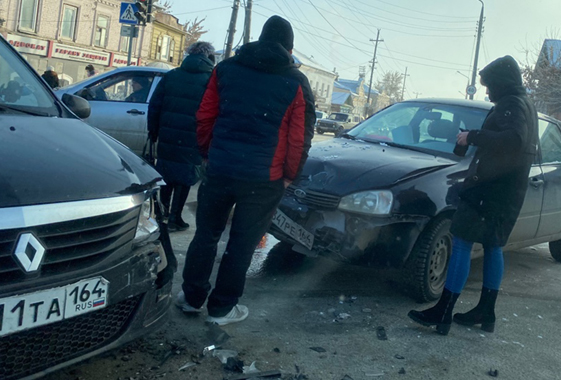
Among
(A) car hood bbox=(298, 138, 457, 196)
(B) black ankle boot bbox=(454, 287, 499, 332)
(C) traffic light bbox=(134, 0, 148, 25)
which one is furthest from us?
(C) traffic light bbox=(134, 0, 148, 25)

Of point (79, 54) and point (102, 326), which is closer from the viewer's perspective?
point (102, 326)

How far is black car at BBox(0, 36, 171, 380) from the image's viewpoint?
6.89 feet

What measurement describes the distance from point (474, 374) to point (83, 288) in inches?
87.2

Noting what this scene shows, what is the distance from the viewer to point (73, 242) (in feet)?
7.45

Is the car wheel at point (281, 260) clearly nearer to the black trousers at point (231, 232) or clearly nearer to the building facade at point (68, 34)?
the black trousers at point (231, 232)

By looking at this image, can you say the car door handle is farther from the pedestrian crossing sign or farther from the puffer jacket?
the pedestrian crossing sign

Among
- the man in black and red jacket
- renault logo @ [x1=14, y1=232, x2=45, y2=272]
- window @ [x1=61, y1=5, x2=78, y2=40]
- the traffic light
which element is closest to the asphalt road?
the man in black and red jacket

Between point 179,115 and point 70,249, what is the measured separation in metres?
3.23

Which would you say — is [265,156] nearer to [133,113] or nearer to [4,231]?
[4,231]

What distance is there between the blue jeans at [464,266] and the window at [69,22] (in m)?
33.4

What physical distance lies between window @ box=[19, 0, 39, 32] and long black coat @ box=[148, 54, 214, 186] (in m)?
28.3

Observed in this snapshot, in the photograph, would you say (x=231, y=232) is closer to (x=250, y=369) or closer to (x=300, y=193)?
(x=250, y=369)

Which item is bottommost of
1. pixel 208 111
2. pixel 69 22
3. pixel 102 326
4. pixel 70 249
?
pixel 102 326

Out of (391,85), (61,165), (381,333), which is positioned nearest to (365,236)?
(381,333)
